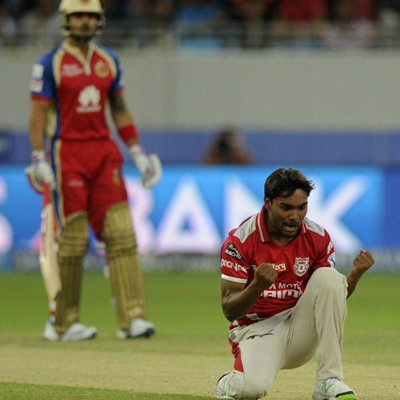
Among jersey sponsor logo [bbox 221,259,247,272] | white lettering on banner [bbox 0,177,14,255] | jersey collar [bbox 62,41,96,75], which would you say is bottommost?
white lettering on banner [bbox 0,177,14,255]

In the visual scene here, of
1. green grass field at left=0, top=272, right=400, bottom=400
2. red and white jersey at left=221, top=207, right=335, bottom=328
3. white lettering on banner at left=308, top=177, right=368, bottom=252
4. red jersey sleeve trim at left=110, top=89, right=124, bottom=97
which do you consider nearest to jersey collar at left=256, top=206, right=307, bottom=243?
red and white jersey at left=221, top=207, right=335, bottom=328

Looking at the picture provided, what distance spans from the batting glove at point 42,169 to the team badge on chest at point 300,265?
139 inches

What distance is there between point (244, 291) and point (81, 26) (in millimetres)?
4103

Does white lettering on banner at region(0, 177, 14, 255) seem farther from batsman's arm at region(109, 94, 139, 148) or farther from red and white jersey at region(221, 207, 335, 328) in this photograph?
red and white jersey at region(221, 207, 335, 328)

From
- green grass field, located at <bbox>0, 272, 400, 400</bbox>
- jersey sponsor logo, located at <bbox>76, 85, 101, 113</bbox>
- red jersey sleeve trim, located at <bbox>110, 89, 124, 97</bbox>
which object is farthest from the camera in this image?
red jersey sleeve trim, located at <bbox>110, 89, 124, 97</bbox>

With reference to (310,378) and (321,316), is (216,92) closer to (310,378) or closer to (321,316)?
(310,378)

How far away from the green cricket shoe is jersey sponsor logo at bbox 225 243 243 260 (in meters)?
0.72

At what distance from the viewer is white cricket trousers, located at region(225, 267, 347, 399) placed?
19.3 feet

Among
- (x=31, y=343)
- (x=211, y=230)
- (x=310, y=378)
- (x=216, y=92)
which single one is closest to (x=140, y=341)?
(x=31, y=343)

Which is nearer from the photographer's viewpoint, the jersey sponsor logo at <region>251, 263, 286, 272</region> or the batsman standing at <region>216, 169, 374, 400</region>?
the batsman standing at <region>216, 169, 374, 400</region>

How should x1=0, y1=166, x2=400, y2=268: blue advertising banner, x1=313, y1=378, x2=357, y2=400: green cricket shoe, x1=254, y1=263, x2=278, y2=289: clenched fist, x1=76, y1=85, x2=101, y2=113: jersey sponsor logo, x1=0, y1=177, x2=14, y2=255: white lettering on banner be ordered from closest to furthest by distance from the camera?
x1=254, y1=263, x2=278, y2=289: clenched fist < x1=313, y1=378, x2=357, y2=400: green cricket shoe < x1=76, y1=85, x2=101, y2=113: jersey sponsor logo < x1=0, y1=166, x2=400, y2=268: blue advertising banner < x1=0, y1=177, x2=14, y2=255: white lettering on banner

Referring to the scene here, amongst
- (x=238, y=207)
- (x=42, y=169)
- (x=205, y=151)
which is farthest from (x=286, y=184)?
(x=205, y=151)

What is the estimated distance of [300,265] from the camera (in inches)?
243

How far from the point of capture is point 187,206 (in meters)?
15.7
